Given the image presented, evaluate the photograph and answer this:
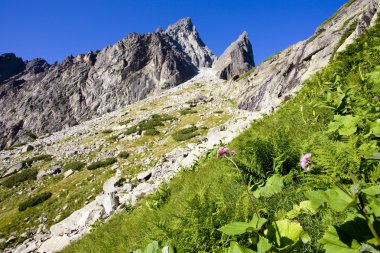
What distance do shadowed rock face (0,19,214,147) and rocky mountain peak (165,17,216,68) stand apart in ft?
158

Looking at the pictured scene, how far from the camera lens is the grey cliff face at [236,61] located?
85.7 meters

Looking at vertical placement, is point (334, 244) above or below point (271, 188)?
above

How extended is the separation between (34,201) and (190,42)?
160 meters

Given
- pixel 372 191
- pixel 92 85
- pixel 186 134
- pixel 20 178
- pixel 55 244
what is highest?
pixel 92 85

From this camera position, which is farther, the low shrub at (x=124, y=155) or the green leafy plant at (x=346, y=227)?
the low shrub at (x=124, y=155)

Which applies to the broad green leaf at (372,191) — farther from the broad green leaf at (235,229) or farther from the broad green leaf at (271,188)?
the broad green leaf at (271,188)

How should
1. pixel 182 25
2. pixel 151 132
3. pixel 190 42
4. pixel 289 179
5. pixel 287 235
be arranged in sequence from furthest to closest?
pixel 182 25
pixel 190 42
pixel 151 132
pixel 289 179
pixel 287 235

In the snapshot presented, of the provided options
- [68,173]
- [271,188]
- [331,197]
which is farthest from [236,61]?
[331,197]

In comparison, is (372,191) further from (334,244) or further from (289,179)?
(289,179)

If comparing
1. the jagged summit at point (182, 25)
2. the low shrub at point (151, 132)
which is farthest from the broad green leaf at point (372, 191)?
the jagged summit at point (182, 25)

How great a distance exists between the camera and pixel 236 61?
317ft

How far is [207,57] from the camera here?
157m

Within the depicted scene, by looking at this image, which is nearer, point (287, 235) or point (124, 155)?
point (287, 235)

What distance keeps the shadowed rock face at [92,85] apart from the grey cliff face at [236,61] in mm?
14532
